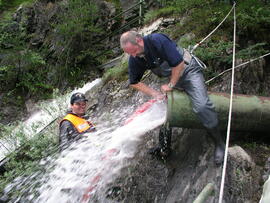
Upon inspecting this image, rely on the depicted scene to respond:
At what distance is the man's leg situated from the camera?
162 inches

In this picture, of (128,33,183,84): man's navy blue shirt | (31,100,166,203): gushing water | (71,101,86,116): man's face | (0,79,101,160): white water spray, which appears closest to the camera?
(128,33,183,84): man's navy blue shirt

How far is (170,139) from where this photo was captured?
4.82 metres

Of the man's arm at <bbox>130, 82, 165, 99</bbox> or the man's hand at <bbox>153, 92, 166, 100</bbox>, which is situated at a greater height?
the man's arm at <bbox>130, 82, 165, 99</bbox>

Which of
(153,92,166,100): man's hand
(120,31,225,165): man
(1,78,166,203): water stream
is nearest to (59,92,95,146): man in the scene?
(1,78,166,203): water stream

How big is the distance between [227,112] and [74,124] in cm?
230

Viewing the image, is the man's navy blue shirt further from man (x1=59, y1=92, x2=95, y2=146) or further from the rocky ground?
man (x1=59, y1=92, x2=95, y2=146)

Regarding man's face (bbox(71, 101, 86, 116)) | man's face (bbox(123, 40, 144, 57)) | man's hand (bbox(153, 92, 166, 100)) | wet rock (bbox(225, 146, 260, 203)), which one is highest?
man's face (bbox(123, 40, 144, 57))

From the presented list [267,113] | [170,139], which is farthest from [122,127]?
[267,113]

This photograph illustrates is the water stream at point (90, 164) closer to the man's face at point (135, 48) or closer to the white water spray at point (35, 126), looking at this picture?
the man's face at point (135, 48)

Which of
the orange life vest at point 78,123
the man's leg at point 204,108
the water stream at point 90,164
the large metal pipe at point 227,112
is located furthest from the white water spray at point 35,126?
the man's leg at point 204,108

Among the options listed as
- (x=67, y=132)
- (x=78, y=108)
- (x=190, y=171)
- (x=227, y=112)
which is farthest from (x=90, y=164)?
(x=227, y=112)

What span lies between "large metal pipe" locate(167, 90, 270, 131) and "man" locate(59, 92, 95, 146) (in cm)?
158

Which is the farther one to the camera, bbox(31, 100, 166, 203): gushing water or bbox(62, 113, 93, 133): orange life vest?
bbox(62, 113, 93, 133): orange life vest

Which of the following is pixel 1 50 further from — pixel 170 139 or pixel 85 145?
pixel 170 139
